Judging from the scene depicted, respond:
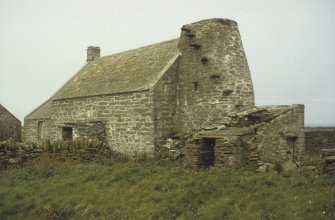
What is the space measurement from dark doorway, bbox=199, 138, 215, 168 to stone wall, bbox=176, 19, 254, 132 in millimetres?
2538

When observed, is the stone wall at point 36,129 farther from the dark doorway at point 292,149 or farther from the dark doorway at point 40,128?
the dark doorway at point 292,149

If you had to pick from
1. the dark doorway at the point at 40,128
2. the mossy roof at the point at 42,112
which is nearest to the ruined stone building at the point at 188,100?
the mossy roof at the point at 42,112

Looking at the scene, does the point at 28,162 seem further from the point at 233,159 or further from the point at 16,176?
the point at 233,159

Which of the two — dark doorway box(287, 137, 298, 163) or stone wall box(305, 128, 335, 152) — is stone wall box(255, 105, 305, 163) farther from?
stone wall box(305, 128, 335, 152)

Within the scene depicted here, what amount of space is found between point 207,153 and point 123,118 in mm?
5146

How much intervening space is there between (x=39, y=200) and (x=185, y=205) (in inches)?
172

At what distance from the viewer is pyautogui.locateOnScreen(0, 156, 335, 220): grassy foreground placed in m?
8.44

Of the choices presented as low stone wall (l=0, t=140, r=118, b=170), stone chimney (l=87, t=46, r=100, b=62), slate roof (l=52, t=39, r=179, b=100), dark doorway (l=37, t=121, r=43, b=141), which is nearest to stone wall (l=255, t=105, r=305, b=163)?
slate roof (l=52, t=39, r=179, b=100)

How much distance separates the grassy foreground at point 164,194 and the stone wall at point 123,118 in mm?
2829

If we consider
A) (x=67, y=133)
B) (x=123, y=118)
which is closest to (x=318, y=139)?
(x=123, y=118)

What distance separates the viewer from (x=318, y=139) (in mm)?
22234

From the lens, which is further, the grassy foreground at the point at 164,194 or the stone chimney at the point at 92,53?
the stone chimney at the point at 92,53

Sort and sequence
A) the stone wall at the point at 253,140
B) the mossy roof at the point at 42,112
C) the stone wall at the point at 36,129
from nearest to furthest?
1. the stone wall at the point at 253,140
2. the stone wall at the point at 36,129
3. the mossy roof at the point at 42,112

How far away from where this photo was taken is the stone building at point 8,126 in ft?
102
